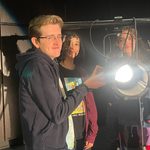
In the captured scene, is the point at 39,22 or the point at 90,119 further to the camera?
the point at 90,119

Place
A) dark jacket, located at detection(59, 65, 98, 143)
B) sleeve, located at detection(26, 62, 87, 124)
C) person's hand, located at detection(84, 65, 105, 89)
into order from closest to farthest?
sleeve, located at detection(26, 62, 87, 124), person's hand, located at detection(84, 65, 105, 89), dark jacket, located at detection(59, 65, 98, 143)

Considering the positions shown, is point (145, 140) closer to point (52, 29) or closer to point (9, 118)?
point (52, 29)

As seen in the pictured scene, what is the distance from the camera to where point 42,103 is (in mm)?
2420

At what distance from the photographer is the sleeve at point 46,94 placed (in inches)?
95.1

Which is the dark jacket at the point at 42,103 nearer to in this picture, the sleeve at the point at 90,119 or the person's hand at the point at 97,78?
the person's hand at the point at 97,78

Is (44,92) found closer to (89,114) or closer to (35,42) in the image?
(35,42)

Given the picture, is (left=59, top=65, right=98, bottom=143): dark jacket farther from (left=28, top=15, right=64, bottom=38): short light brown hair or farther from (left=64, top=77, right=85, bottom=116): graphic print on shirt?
(left=28, top=15, right=64, bottom=38): short light brown hair

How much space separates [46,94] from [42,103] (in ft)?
0.19

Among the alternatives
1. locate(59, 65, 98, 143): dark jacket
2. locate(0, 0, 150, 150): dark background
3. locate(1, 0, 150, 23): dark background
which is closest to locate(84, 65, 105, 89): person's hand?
locate(59, 65, 98, 143): dark jacket

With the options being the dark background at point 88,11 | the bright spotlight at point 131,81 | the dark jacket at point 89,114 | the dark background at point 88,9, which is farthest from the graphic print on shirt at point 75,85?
the dark background at point 88,9

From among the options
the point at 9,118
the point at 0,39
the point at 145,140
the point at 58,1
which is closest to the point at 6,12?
the point at 0,39

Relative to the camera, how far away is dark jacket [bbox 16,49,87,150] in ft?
7.95

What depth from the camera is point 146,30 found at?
17.2 ft

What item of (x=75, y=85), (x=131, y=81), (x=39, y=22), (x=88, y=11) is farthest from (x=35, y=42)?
(x=88, y=11)
